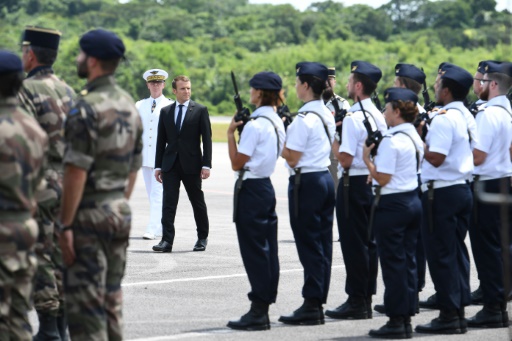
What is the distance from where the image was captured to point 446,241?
902cm

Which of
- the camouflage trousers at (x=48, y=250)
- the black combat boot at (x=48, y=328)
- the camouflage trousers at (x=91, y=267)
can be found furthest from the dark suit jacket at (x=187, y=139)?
the camouflage trousers at (x=91, y=267)

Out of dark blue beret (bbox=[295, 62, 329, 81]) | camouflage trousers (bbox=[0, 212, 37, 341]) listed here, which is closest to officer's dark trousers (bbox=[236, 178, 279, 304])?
dark blue beret (bbox=[295, 62, 329, 81])

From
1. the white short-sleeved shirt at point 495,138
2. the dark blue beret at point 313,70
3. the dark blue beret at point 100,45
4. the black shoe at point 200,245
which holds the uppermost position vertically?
the dark blue beret at point 100,45

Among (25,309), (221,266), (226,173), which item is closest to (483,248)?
(221,266)

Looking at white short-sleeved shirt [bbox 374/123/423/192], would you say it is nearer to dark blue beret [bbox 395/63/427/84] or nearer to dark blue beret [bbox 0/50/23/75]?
dark blue beret [bbox 395/63/427/84]

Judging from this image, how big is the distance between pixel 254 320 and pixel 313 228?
0.91m

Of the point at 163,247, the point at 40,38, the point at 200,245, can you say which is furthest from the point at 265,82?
the point at 200,245

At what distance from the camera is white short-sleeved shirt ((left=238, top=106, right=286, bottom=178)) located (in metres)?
8.98

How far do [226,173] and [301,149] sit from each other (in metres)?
18.5

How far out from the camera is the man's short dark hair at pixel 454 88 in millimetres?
9250

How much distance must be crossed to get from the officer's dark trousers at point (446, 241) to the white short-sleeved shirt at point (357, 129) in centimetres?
73

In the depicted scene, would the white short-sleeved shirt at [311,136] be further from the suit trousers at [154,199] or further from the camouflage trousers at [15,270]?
the suit trousers at [154,199]

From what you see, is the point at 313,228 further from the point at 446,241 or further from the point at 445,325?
the point at 445,325

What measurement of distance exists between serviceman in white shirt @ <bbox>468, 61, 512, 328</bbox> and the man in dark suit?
4417 millimetres
